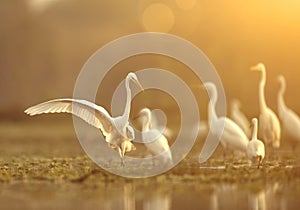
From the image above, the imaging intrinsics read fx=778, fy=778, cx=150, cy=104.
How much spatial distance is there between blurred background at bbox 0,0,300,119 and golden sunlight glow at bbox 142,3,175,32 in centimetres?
4

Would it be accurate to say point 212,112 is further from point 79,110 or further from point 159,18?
point 159,18

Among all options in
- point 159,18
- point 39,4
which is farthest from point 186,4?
point 39,4

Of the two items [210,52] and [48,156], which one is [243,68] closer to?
[210,52]

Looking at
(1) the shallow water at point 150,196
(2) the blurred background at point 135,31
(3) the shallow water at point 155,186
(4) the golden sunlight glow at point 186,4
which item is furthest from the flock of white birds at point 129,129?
(4) the golden sunlight glow at point 186,4

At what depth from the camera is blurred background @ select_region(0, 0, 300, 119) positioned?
30.7m

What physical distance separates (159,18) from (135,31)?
4.73 feet

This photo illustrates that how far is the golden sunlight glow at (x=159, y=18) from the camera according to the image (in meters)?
31.7

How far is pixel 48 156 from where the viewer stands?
1584 cm

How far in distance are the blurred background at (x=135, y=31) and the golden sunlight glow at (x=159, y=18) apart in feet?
0.13

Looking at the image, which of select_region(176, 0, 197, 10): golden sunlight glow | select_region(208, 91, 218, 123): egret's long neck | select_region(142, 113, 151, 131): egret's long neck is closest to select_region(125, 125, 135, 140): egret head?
select_region(142, 113, 151, 131): egret's long neck

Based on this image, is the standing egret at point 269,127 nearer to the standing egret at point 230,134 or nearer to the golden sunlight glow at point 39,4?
the standing egret at point 230,134

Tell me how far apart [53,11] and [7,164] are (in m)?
21.3

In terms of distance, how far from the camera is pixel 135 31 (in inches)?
1294

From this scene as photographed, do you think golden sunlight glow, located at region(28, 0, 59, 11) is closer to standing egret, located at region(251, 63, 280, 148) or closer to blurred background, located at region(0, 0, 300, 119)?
blurred background, located at region(0, 0, 300, 119)
